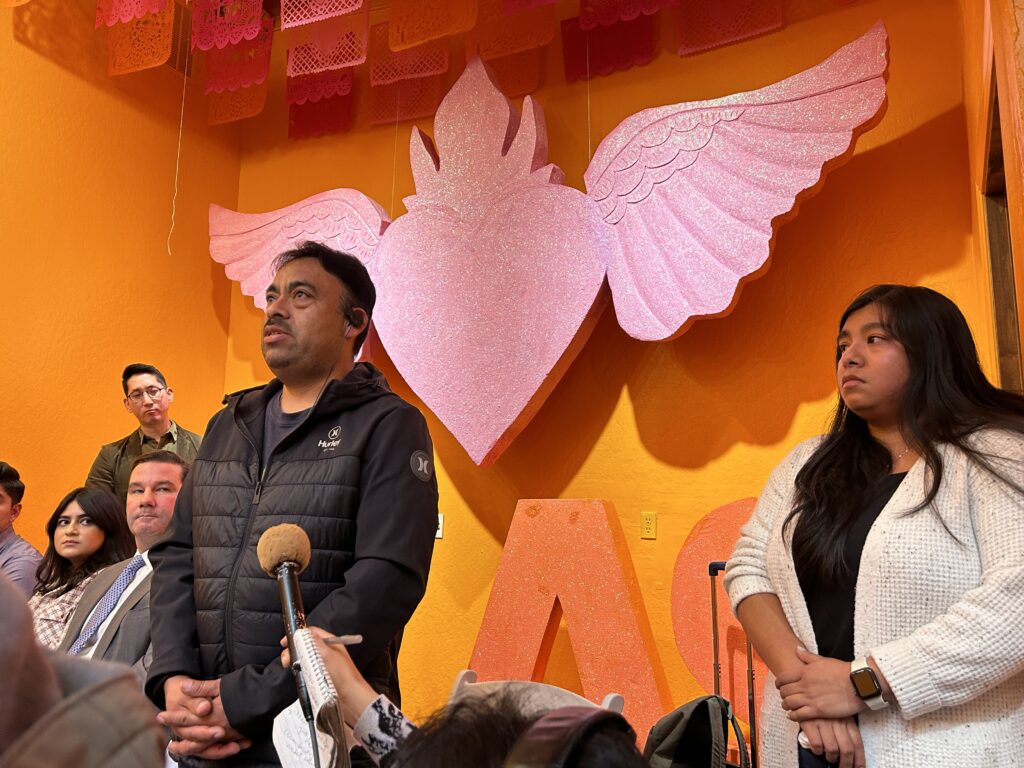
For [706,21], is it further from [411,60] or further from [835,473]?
[835,473]

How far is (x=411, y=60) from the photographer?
Result: 13.2 ft

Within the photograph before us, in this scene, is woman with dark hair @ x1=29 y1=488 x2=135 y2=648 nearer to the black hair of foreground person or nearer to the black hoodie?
the black hoodie

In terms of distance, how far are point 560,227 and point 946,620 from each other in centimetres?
225

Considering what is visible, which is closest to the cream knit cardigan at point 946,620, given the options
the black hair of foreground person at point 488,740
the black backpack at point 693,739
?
the black backpack at point 693,739

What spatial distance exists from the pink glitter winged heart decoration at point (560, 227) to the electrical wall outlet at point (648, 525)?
1.82 feet

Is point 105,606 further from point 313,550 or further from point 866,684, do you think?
point 866,684

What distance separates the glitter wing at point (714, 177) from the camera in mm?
2855

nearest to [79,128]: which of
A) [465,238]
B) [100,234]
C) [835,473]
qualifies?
[100,234]

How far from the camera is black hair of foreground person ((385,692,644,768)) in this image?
524mm

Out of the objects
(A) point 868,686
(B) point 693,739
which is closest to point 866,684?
(A) point 868,686

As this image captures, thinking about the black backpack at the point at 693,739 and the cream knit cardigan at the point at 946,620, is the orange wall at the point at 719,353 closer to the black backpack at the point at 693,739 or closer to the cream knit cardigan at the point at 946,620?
the cream knit cardigan at the point at 946,620

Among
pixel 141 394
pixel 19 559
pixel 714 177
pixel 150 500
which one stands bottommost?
pixel 19 559

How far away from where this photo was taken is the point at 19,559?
3.31 metres

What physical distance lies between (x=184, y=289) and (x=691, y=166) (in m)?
2.47
